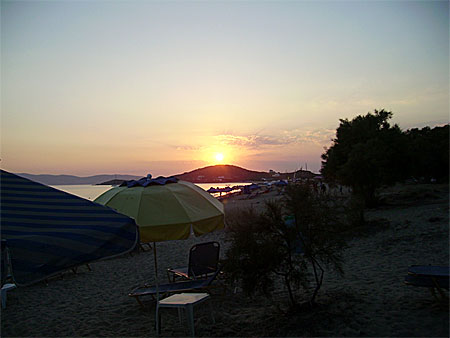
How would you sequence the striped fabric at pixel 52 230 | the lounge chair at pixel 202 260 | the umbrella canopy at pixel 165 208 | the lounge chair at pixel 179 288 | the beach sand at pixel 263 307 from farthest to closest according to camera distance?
the lounge chair at pixel 202 260
the lounge chair at pixel 179 288
the beach sand at pixel 263 307
the umbrella canopy at pixel 165 208
the striped fabric at pixel 52 230

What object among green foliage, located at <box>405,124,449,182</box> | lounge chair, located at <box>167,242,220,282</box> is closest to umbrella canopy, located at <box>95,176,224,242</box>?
lounge chair, located at <box>167,242,220,282</box>


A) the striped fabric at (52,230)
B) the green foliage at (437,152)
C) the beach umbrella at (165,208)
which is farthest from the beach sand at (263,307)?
the green foliage at (437,152)

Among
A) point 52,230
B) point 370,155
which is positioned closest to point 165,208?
point 52,230

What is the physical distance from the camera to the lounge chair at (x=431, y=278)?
4422mm

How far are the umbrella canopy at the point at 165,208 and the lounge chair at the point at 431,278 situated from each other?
269 cm

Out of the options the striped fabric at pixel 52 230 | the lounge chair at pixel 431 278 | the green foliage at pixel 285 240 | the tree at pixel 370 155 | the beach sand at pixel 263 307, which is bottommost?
the beach sand at pixel 263 307

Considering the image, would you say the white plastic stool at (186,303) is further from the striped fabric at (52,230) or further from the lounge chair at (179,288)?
the striped fabric at (52,230)

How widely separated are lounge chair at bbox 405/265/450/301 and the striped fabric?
12.4 ft

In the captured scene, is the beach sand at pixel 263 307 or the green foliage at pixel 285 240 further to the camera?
the green foliage at pixel 285 240

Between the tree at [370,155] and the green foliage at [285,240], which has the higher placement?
the tree at [370,155]

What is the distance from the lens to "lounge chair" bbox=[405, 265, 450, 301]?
4422 millimetres

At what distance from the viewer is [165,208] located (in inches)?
166

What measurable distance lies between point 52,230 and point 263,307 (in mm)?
3806

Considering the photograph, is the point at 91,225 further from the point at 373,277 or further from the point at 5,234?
the point at 373,277
